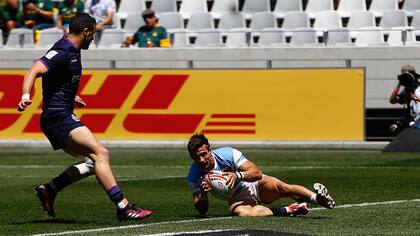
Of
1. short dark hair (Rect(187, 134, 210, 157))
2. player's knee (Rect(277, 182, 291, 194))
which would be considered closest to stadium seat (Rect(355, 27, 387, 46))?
player's knee (Rect(277, 182, 291, 194))

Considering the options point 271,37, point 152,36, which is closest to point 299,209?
point 271,37

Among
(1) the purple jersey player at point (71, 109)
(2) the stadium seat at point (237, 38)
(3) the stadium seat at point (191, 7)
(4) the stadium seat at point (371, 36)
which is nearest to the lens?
(1) the purple jersey player at point (71, 109)

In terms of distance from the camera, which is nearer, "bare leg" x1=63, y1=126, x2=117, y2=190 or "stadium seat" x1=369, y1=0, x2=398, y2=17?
"bare leg" x1=63, y1=126, x2=117, y2=190

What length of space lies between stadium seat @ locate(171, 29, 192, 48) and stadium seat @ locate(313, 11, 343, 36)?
2767 mm

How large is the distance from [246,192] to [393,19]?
13891 mm

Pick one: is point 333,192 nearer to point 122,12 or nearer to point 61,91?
point 61,91

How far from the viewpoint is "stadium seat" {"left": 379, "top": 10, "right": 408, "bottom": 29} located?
83.3 ft

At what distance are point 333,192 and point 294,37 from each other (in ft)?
31.8

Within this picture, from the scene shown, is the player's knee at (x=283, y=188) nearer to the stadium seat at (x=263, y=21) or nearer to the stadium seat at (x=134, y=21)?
the stadium seat at (x=263, y=21)

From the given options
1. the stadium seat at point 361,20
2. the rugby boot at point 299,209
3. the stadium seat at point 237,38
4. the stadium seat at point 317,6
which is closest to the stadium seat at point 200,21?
the stadium seat at point 237,38

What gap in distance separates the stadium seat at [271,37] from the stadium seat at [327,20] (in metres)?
1.13

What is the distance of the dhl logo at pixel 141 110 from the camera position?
24.3 metres

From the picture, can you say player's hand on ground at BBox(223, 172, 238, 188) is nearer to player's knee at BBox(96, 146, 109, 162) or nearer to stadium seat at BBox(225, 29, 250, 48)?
player's knee at BBox(96, 146, 109, 162)

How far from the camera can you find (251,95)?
2434cm
